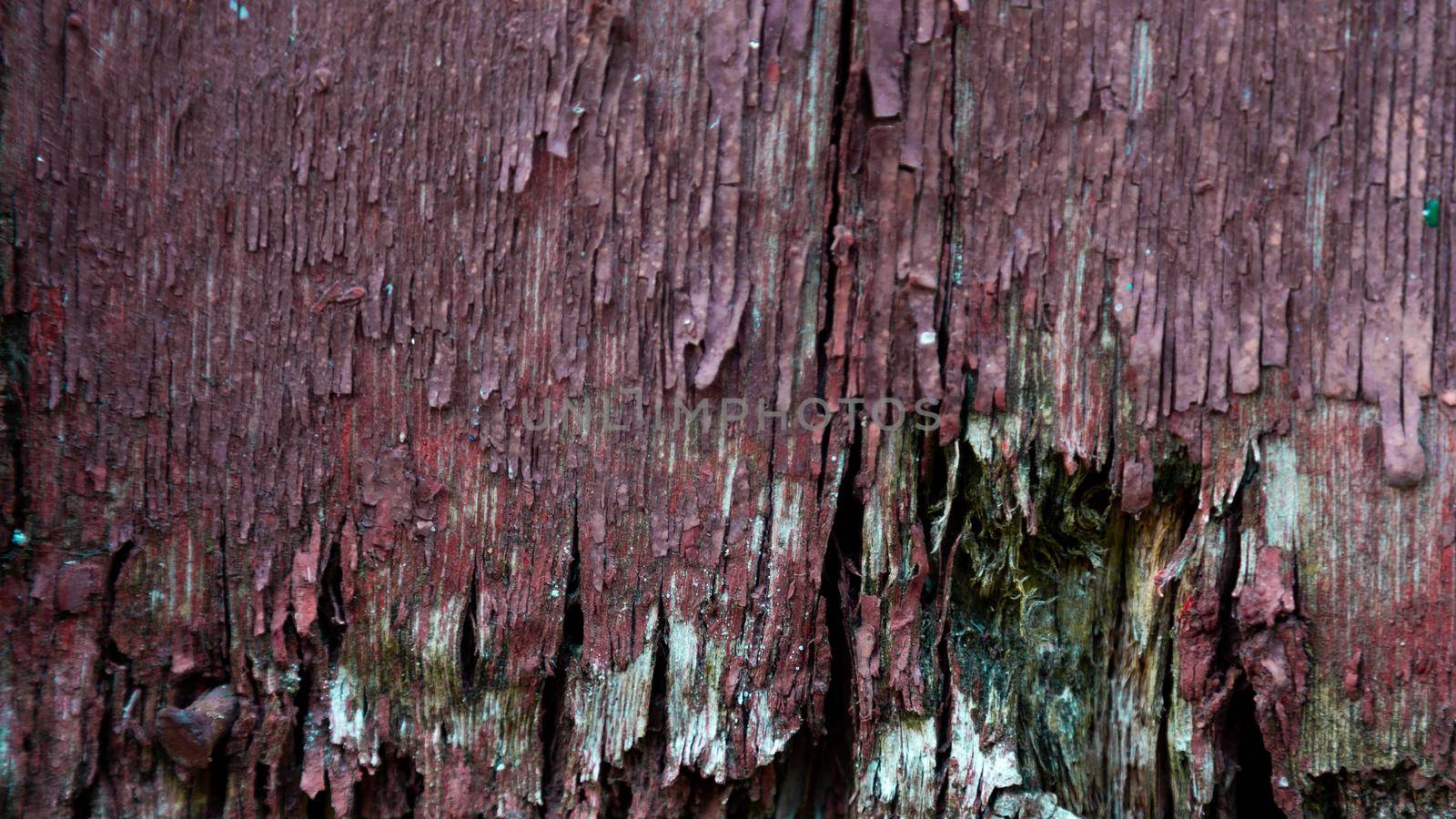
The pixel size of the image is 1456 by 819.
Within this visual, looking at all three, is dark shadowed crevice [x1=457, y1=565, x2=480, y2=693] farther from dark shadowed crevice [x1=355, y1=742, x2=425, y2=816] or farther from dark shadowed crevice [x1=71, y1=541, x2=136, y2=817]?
dark shadowed crevice [x1=71, y1=541, x2=136, y2=817]

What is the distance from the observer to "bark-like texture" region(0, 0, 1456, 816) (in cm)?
99

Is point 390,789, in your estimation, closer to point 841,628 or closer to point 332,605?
point 332,605

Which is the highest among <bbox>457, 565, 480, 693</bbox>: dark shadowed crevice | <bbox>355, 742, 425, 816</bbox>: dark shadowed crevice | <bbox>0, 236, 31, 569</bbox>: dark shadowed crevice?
<bbox>0, 236, 31, 569</bbox>: dark shadowed crevice

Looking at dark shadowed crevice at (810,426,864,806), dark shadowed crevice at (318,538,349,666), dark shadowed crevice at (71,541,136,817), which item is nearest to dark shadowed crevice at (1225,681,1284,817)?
dark shadowed crevice at (810,426,864,806)

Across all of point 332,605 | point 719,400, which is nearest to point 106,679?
point 332,605

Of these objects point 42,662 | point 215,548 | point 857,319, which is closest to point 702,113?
point 857,319

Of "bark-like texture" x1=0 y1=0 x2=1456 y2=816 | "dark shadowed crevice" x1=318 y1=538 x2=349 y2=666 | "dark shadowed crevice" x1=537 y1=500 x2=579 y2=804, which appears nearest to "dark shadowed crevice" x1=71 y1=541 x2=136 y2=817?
"bark-like texture" x1=0 y1=0 x2=1456 y2=816

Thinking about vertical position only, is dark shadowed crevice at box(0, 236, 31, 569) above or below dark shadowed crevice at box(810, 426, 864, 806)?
above

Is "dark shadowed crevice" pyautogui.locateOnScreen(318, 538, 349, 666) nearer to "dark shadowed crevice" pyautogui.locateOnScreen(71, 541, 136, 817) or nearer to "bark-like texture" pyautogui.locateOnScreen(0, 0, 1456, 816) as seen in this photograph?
"bark-like texture" pyautogui.locateOnScreen(0, 0, 1456, 816)

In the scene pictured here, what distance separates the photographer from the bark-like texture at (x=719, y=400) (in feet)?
3.26

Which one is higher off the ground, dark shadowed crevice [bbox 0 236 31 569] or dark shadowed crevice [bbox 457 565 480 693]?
dark shadowed crevice [bbox 0 236 31 569]

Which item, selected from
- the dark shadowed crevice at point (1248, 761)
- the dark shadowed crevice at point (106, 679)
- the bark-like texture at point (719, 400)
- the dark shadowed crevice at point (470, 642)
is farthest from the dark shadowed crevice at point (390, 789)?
the dark shadowed crevice at point (1248, 761)

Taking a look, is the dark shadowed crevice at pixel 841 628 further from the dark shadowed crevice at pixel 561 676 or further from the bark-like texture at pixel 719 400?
the dark shadowed crevice at pixel 561 676

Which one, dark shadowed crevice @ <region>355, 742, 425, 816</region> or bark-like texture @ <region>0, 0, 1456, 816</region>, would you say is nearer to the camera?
bark-like texture @ <region>0, 0, 1456, 816</region>
